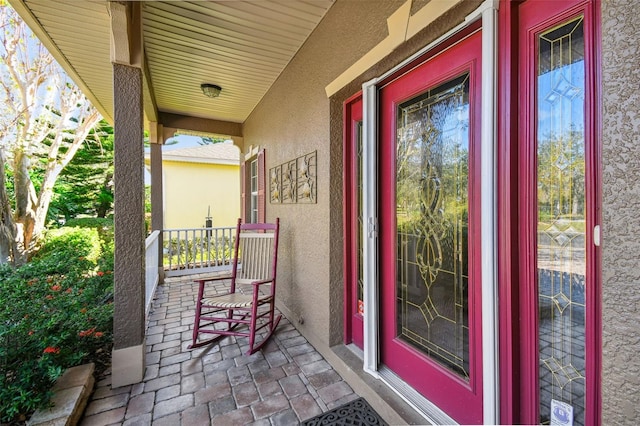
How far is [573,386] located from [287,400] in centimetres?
157

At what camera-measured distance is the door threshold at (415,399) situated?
1539 millimetres

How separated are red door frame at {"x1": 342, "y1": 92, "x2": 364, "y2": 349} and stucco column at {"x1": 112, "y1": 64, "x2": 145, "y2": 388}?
1641 millimetres

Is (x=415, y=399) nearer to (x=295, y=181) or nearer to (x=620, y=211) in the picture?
(x=620, y=211)

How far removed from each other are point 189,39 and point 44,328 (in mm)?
2788

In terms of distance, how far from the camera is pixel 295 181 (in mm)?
3045

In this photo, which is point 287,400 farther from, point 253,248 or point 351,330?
point 253,248

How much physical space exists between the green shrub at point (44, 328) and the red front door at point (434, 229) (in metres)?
2.17

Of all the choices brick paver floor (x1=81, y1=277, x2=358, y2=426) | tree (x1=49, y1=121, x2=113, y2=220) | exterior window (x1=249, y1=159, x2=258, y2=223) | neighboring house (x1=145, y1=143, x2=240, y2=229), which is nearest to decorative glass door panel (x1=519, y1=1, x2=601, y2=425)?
brick paver floor (x1=81, y1=277, x2=358, y2=426)

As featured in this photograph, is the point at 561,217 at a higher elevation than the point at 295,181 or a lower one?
lower

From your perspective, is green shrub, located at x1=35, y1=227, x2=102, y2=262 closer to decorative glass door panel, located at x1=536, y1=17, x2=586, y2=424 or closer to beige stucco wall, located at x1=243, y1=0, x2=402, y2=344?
beige stucco wall, located at x1=243, y1=0, x2=402, y2=344

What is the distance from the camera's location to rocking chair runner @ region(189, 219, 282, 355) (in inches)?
103

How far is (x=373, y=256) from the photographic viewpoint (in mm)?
2025

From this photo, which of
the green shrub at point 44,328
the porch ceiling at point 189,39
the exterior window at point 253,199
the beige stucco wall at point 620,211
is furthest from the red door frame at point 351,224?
the exterior window at point 253,199

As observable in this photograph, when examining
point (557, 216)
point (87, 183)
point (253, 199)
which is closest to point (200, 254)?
point (253, 199)
